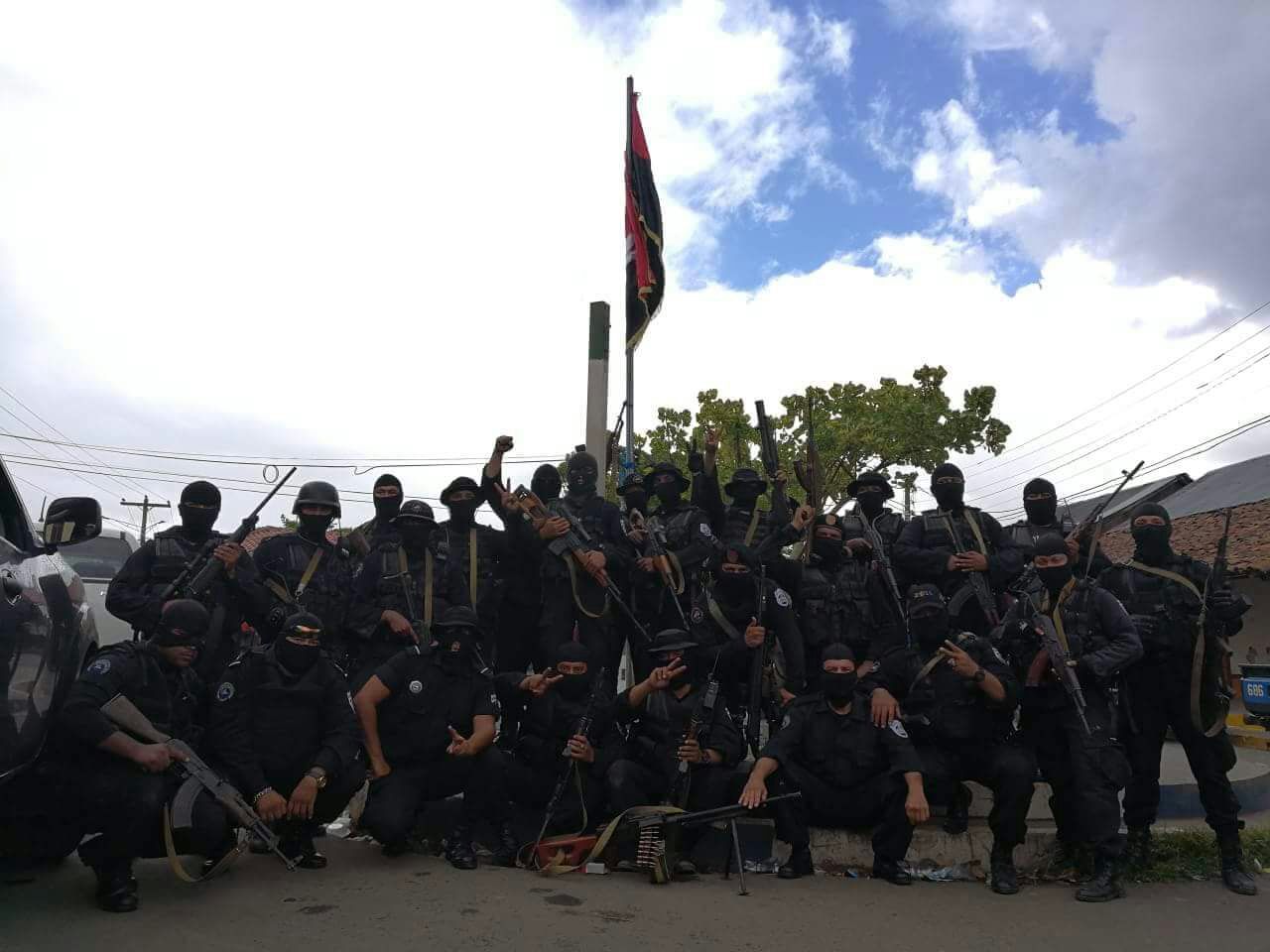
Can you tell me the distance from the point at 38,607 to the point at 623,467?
21.7 ft

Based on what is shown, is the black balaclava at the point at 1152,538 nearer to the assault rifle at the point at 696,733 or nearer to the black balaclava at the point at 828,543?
the black balaclava at the point at 828,543

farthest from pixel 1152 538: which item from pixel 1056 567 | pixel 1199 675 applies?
pixel 1199 675

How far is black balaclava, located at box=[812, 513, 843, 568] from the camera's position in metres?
6.66

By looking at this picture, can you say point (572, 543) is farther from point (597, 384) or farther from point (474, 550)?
point (597, 384)

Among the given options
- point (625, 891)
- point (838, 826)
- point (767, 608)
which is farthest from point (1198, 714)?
point (625, 891)

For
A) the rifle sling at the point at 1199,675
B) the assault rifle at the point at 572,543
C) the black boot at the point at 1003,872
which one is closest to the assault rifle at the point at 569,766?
the assault rifle at the point at 572,543

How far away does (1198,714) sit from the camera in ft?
16.7

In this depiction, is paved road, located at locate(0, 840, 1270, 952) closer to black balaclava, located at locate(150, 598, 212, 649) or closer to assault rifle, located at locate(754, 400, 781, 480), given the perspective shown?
black balaclava, located at locate(150, 598, 212, 649)

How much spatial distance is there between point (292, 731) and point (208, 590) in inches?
47.5

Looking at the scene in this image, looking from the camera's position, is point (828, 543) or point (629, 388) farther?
point (629, 388)

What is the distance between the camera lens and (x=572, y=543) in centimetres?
643

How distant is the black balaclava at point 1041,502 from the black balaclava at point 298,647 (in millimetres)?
4726

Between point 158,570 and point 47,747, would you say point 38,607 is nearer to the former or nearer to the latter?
point 47,747

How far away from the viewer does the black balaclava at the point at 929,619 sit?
541 centimetres
